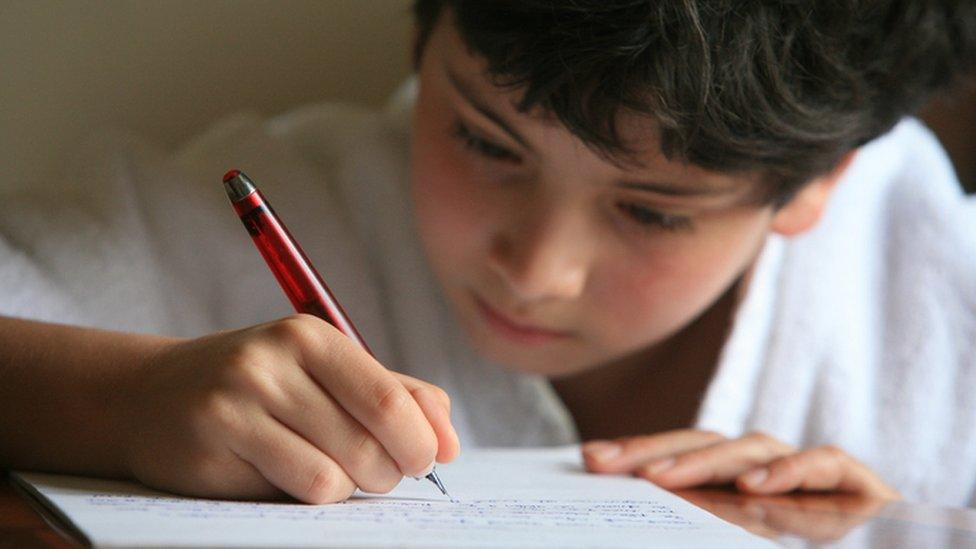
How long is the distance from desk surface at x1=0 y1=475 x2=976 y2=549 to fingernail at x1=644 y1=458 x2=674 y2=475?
18mm

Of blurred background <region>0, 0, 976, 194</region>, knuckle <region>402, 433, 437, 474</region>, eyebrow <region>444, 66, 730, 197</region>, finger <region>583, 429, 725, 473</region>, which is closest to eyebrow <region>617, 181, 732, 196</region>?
eyebrow <region>444, 66, 730, 197</region>

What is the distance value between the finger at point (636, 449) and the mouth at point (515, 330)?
0.12 m

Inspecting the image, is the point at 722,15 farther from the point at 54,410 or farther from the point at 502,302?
the point at 54,410

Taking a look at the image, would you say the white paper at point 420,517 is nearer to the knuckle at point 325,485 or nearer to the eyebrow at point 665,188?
the knuckle at point 325,485

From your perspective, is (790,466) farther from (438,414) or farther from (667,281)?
(438,414)

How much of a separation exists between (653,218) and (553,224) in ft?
0.24

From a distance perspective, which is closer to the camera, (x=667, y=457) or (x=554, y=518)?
(x=554, y=518)

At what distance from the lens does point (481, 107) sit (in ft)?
2.13

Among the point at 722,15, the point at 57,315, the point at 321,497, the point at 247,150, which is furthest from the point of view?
the point at 247,150

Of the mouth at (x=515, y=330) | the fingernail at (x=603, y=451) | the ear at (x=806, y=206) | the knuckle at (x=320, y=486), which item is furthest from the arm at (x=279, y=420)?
the ear at (x=806, y=206)

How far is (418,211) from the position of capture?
0.74 m

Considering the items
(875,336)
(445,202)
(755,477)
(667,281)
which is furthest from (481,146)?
(875,336)

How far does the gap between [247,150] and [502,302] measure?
29cm

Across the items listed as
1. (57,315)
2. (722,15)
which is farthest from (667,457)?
(57,315)
